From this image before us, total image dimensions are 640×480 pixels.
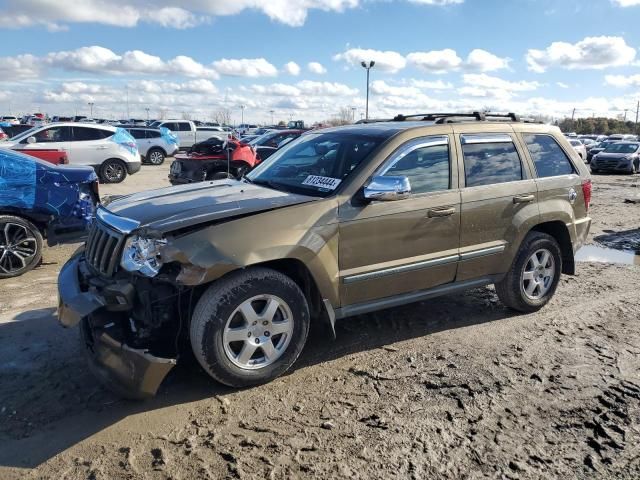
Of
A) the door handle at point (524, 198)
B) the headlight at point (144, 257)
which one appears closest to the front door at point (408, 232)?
the door handle at point (524, 198)

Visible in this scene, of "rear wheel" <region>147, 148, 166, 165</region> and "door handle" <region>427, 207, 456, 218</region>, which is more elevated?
"door handle" <region>427, 207, 456, 218</region>

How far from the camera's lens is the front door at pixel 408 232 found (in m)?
3.92

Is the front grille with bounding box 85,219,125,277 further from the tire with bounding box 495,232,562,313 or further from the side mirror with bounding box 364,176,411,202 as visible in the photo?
the tire with bounding box 495,232,562,313

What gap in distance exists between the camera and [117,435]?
124 inches

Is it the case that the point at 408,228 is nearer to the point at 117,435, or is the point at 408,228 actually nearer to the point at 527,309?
the point at 527,309

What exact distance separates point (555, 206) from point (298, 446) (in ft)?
11.5

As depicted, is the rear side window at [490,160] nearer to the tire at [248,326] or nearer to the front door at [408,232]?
the front door at [408,232]

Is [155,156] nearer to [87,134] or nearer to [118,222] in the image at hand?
[87,134]

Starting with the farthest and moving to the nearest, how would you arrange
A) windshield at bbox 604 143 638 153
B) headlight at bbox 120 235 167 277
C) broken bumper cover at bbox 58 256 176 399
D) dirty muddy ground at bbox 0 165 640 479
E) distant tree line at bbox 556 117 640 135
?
distant tree line at bbox 556 117 640 135
windshield at bbox 604 143 638 153
headlight at bbox 120 235 167 277
broken bumper cover at bbox 58 256 176 399
dirty muddy ground at bbox 0 165 640 479

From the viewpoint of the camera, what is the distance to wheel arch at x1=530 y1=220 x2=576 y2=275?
5.25 metres

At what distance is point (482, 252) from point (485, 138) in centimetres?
103

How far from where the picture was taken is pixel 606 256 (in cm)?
773

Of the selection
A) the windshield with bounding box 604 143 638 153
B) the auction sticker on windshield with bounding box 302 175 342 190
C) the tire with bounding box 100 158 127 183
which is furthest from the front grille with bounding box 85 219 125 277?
the windshield with bounding box 604 143 638 153

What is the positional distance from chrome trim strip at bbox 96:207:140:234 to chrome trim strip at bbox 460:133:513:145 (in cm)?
279
